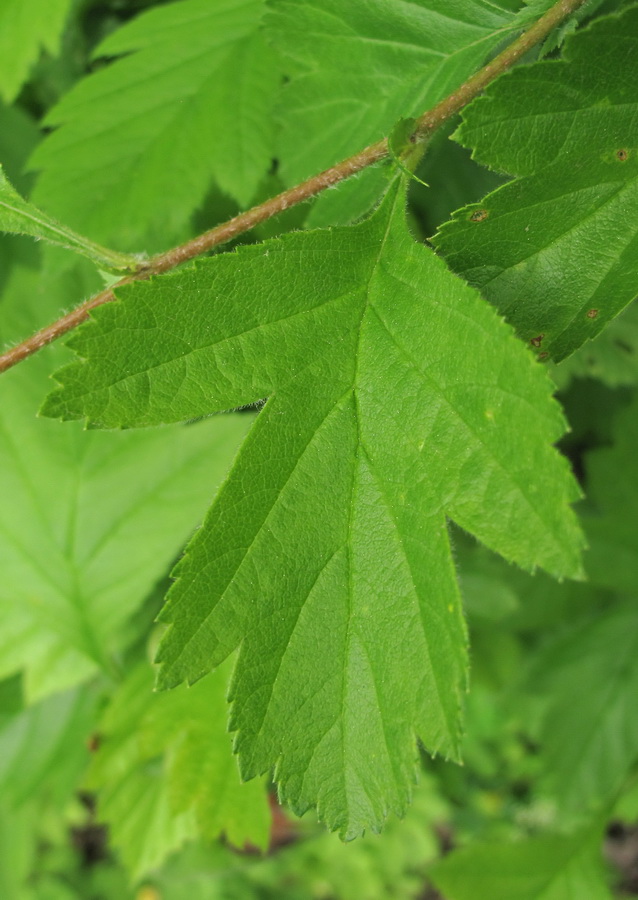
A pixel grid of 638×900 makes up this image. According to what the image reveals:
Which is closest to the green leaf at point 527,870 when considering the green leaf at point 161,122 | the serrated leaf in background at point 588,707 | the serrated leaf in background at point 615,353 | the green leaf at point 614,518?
the serrated leaf in background at point 588,707

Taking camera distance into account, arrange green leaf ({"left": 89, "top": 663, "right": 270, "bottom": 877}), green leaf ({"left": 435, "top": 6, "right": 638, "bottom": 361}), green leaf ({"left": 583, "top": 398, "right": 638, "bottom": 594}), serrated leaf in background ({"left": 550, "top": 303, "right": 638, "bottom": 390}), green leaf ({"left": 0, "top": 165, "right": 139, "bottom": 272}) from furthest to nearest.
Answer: green leaf ({"left": 583, "top": 398, "right": 638, "bottom": 594}) < serrated leaf in background ({"left": 550, "top": 303, "right": 638, "bottom": 390}) < green leaf ({"left": 89, "top": 663, "right": 270, "bottom": 877}) < green leaf ({"left": 0, "top": 165, "right": 139, "bottom": 272}) < green leaf ({"left": 435, "top": 6, "right": 638, "bottom": 361})

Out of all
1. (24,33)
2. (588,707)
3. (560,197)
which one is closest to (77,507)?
(24,33)

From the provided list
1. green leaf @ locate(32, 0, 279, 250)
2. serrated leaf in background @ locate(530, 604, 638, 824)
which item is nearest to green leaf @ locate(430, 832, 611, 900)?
serrated leaf in background @ locate(530, 604, 638, 824)

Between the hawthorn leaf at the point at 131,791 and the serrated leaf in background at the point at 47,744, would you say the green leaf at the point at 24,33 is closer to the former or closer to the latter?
the hawthorn leaf at the point at 131,791

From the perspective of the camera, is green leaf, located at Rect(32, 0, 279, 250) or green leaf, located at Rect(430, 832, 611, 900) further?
green leaf, located at Rect(430, 832, 611, 900)

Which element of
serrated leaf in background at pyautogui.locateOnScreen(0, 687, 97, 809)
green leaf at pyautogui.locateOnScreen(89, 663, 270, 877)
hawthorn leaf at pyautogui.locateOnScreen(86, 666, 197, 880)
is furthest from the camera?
serrated leaf in background at pyautogui.locateOnScreen(0, 687, 97, 809)

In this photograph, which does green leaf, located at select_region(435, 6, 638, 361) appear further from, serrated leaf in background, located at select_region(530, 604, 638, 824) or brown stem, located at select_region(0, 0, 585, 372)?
serrated leaf in background, located at select_region(530, 604, 638, 824)
